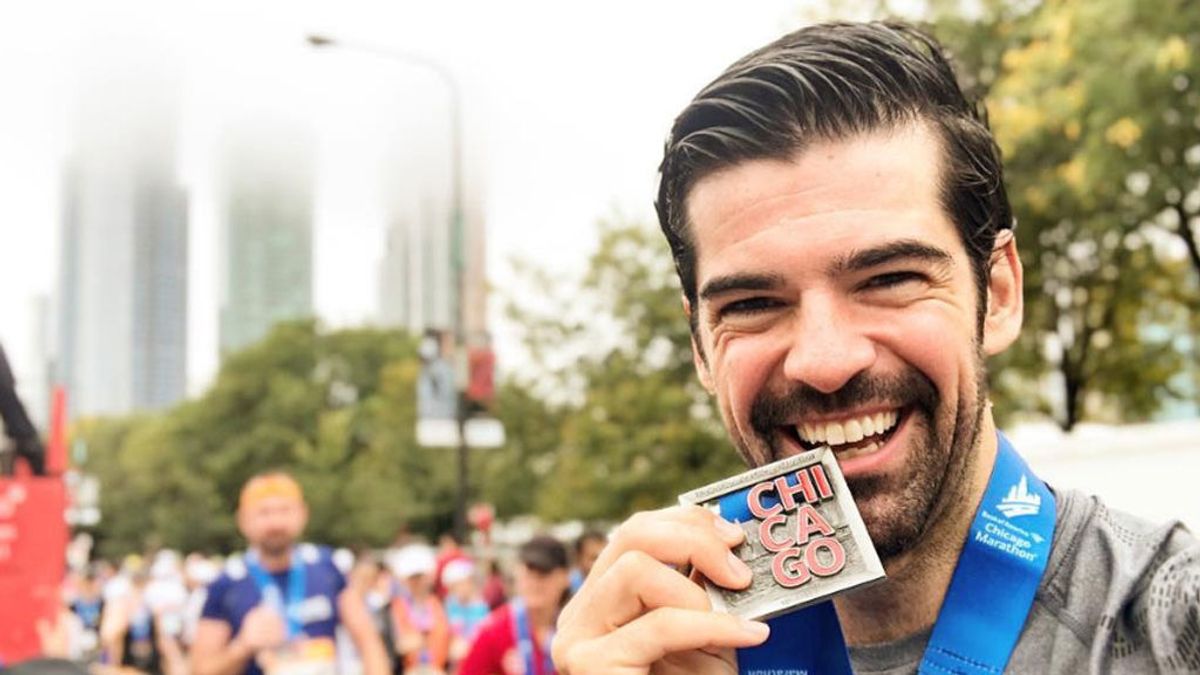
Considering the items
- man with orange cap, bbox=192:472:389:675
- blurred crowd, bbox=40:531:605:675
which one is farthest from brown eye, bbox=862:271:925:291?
blurred crowd, bbox=40:531:605:675

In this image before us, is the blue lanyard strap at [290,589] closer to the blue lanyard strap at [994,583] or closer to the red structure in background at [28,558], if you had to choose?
the red structure in background at [28,558]

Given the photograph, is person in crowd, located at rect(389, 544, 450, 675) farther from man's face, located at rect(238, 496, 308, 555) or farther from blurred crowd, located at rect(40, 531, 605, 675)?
man's face, located at rect(238, 496, 308, 555)

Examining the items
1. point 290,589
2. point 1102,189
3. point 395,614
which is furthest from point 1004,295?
point 395,614

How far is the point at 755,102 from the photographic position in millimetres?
1716

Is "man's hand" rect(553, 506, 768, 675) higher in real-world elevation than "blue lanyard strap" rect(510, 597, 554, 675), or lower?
higher

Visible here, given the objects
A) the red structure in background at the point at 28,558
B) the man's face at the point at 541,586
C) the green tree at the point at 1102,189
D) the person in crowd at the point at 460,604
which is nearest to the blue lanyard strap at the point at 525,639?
the man's face at the point at 541,586

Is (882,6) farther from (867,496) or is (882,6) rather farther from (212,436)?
(212,436)

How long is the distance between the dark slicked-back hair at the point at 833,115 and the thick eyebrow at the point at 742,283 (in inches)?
4.2

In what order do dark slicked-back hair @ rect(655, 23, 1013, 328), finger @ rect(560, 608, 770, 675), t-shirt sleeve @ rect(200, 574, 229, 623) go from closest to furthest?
finger @ rect(560, 608, 770, 675) → dark slicked-back hair @ rect(655, 23, 1013, 328) → t-shirt sleeve @ rect(200, 574, 229, 623)

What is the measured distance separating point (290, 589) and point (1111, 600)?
5.93 metres

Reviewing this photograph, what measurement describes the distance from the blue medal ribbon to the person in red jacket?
16.0 feet

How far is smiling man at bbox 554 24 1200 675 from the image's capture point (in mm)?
1518

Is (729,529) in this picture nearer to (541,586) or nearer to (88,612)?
(541,586)

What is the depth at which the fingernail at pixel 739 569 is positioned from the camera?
152cm
